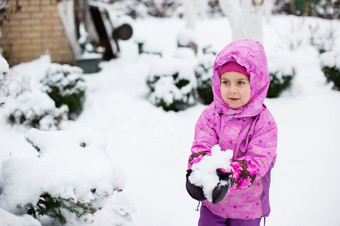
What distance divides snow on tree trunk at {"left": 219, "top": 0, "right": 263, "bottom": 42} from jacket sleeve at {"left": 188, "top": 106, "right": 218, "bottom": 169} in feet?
11.9

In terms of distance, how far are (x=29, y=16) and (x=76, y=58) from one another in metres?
1.31

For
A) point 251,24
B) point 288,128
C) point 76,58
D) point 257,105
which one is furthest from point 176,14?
point 257,105

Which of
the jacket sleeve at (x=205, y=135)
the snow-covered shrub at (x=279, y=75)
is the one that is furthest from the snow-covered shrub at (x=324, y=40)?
the jacket sleeve at (x=205, y=135)

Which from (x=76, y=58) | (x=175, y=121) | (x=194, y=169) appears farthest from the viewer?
(x=76, y=58)

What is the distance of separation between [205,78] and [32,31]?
405cm

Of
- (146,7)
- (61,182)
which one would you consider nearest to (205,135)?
(61,182)

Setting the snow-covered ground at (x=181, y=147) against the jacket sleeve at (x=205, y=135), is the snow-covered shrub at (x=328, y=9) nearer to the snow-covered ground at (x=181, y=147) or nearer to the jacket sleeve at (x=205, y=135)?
the snow-covered ground at (x=181, y=147)

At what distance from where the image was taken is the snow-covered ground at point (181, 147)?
8.42 ft

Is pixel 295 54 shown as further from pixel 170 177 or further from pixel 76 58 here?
pixel 170 177

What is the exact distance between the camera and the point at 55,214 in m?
1.35

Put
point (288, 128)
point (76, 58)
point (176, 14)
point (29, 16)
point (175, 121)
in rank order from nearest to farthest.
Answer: point (288, 128), point (175, 121), point (29, 16), point (76, 58), point (176, 14)

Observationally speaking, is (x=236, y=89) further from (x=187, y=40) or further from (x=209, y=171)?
(x=187, y=40)

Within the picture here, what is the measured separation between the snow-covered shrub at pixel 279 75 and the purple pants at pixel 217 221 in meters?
3.65

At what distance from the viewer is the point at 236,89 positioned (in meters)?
1.42
